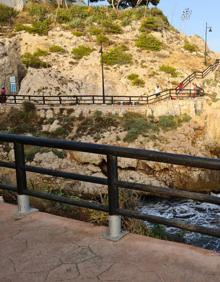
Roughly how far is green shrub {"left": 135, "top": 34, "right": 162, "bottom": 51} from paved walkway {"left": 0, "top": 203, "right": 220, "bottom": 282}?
48062mm

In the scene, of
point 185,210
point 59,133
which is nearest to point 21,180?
point 185,210

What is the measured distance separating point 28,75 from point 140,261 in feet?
132

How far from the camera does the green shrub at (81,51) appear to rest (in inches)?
1874

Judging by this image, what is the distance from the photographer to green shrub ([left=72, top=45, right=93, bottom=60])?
156 ft

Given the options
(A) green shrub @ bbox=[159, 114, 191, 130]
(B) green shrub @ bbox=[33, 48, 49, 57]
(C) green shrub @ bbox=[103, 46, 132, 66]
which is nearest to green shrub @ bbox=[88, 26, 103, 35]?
(C) green shrub @ bbox=[103, 46, 132, 66]

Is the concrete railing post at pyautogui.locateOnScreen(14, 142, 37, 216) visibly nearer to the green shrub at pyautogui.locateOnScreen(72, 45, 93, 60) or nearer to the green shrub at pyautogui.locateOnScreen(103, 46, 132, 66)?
the green shrub at pyautogui.locateOnScreen(103, 46, 132, 66)

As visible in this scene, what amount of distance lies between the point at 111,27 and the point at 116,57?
32.1 feet

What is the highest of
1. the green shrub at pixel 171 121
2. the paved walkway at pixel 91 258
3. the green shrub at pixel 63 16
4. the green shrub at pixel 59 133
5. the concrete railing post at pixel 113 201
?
the green shrub at pixel 63 16

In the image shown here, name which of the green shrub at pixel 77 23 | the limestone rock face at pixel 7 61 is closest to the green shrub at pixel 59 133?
the limestone rock face at pixel 7 61

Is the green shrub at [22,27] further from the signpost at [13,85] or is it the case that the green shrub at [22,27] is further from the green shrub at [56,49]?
the signpost at [13,85]

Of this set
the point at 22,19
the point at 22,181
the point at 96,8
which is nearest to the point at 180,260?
the point at 22,181

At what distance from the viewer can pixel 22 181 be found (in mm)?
5457

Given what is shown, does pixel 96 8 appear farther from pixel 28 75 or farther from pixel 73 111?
pixel 73 111

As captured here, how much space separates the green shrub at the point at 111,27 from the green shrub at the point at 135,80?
12817 mm
